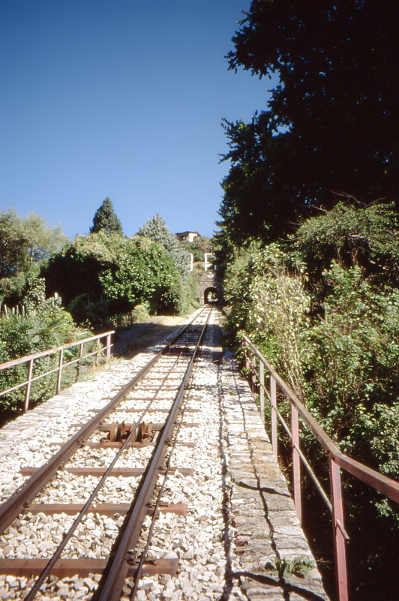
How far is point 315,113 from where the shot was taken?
37.5 feet

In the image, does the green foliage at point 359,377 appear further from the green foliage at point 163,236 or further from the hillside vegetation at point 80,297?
the green foliage at point 163,236

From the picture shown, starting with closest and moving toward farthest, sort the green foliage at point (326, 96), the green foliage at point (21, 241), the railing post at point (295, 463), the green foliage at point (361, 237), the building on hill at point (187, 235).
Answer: the railing post at point (295, 463), the green foliage at point (361, 237), the green foliage at point (326, 96), the green foliage at point (21, 241), the building on hill at point (187, 235)

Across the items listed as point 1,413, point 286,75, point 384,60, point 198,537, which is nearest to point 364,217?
point 384,60

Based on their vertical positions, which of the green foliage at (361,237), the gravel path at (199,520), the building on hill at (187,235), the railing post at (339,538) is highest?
the building on hill at (187,235)

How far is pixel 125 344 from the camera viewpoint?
16922mm

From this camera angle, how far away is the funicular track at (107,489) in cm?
266

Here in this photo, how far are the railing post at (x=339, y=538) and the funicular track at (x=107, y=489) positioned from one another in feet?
4.11

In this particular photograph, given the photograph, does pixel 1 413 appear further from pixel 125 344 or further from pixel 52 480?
pixel 125 344

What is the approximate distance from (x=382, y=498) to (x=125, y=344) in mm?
13721

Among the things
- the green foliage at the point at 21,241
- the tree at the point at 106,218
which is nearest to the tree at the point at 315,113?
the green foliage at the point at 21,241

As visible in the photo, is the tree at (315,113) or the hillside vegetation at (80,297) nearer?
the hillside vegetation at (80,297)

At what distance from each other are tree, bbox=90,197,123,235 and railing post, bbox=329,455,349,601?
65.5 m

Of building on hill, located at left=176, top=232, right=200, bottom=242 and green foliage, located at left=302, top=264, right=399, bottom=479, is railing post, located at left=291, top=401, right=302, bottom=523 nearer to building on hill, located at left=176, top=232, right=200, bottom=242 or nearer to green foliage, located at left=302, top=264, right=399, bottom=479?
green foliage, located at left=302, top=264, right=399, bottom=479

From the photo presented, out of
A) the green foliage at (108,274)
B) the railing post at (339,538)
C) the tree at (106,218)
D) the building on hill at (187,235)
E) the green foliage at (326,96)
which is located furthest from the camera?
the building on hill at (187,235)
